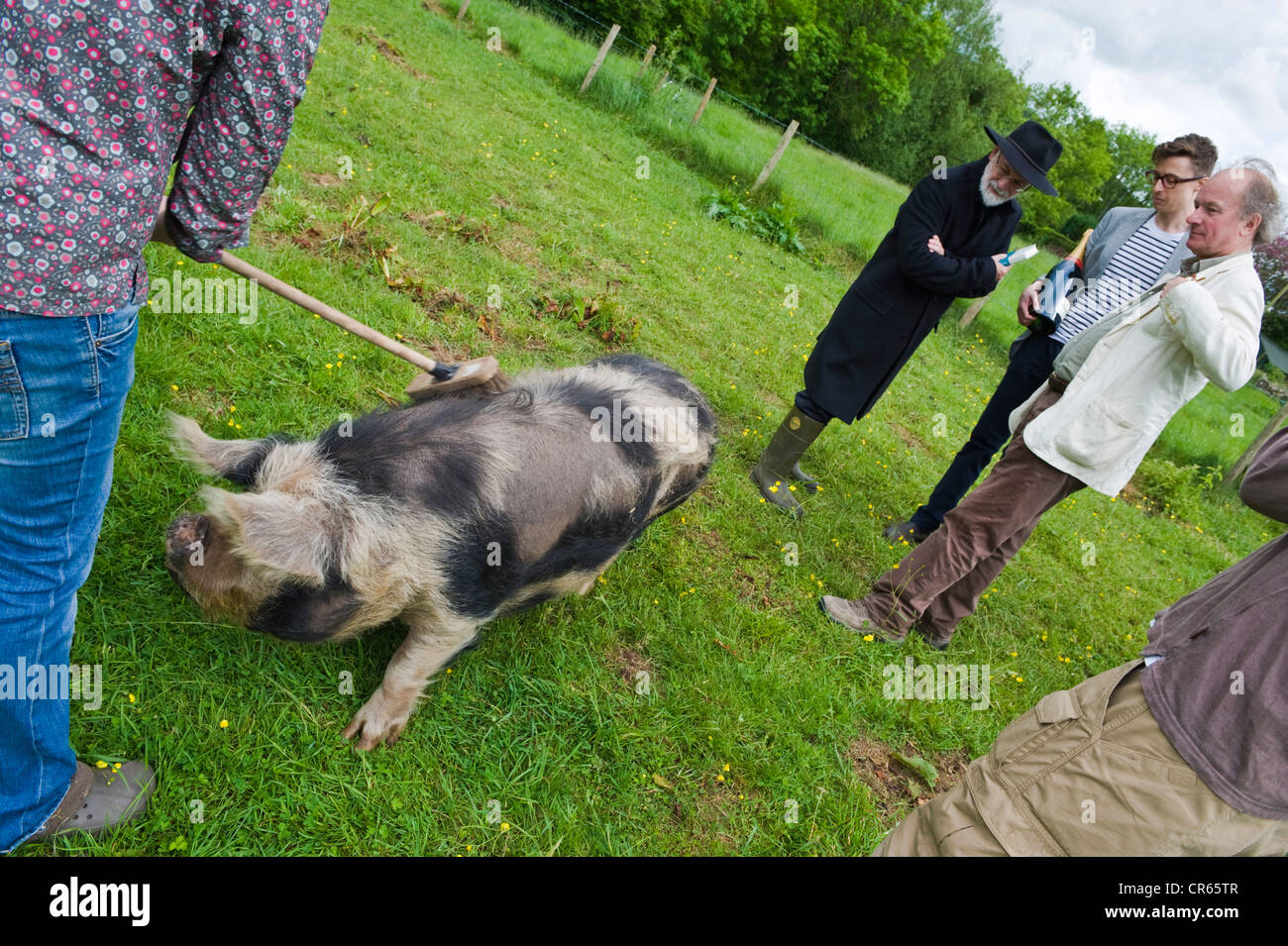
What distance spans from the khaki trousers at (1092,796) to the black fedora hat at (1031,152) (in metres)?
3.14

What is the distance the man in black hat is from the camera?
4434 mm

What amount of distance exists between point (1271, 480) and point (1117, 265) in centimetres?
305

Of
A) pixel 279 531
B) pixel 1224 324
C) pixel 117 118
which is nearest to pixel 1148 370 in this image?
pixel 1224 324

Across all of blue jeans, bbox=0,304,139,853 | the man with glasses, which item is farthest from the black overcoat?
blue jeans, bbox=0,304,139,853

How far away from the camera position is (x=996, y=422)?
5.21 meters

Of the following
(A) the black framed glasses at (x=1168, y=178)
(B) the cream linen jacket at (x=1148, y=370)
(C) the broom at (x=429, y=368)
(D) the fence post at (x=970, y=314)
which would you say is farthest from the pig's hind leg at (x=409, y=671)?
(D) the fence post at (x=970, y=314)

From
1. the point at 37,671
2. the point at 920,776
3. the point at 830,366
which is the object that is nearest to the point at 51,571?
the point at 37,671

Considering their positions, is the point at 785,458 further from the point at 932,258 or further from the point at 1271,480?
the point at 1271,480

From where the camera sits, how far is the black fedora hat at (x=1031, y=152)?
14.0 ft

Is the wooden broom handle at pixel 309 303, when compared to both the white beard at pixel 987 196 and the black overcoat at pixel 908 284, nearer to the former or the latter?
the black overcoat at pixel 908 284

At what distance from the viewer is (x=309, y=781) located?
9.45ft

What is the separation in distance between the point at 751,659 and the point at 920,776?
3.51ft

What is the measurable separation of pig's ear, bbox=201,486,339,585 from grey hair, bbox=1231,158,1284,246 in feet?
12.6

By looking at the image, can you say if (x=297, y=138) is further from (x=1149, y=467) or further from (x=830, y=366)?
(x=1149, y=467)
